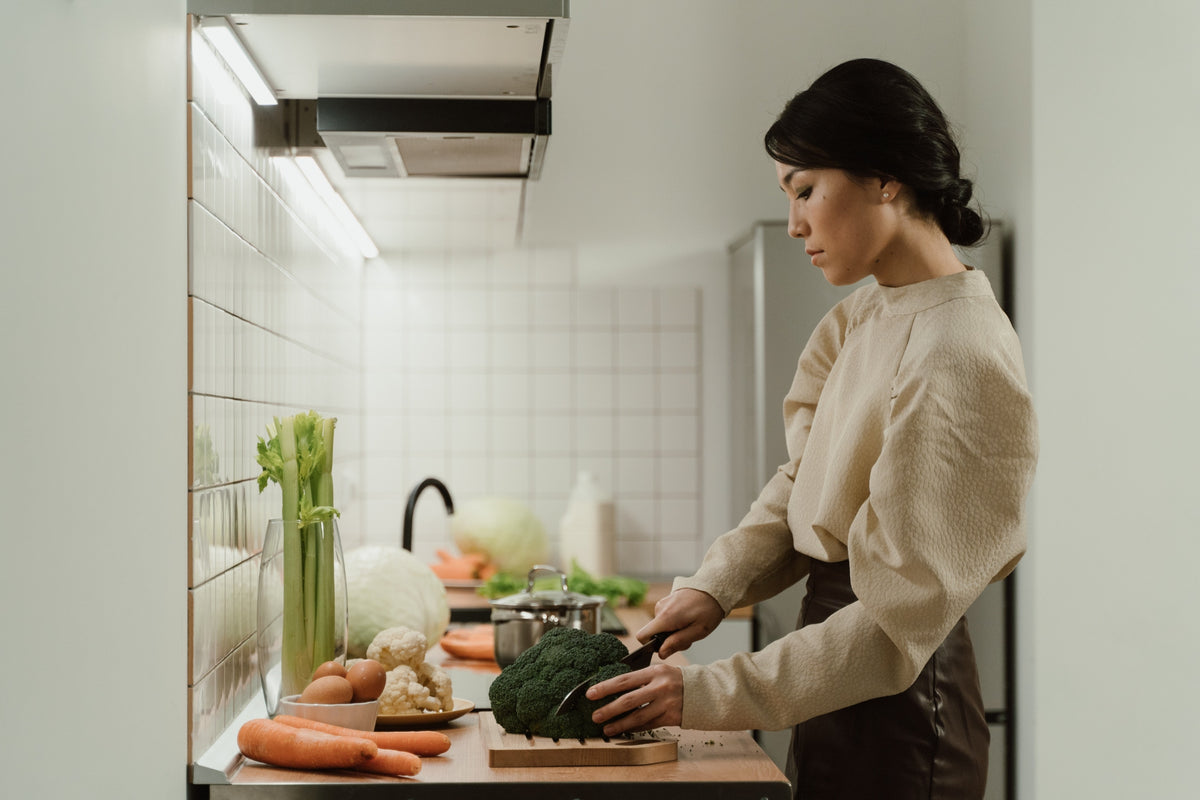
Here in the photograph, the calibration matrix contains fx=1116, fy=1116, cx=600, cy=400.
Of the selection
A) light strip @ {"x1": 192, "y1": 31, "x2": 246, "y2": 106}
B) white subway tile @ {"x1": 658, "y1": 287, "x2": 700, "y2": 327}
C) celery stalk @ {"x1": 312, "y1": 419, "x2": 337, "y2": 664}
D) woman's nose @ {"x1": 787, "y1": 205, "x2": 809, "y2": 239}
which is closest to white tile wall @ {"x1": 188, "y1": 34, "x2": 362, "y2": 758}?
light strip @ {"x1": 192, "y1": 31, "x2": 246, "y2": 106}

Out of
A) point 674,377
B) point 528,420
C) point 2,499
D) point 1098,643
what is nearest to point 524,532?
point 528,420

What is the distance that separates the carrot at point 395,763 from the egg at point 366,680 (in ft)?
0.43

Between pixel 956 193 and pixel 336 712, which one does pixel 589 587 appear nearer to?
pixel 336 712

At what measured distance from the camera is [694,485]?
120 inches

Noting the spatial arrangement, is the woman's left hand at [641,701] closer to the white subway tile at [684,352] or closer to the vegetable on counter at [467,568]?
the vegetable on counter at [467,568]

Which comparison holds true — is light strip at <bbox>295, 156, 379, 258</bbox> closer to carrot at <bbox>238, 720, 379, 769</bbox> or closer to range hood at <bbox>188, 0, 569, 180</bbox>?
range hood at <bbox>188, 0, 569, 180</bbox>

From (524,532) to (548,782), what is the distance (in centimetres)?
170

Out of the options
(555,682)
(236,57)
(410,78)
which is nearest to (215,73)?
(236,57)

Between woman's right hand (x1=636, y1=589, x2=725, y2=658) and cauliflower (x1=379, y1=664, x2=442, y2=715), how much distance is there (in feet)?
0.90

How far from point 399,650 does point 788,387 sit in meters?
1.27

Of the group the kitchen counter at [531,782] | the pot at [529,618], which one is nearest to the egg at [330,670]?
the kitchen counter at [531,782]

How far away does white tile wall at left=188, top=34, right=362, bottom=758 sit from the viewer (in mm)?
1229

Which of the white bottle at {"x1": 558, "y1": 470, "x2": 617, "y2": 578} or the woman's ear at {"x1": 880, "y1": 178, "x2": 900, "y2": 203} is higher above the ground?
the woman's ear at {"x1": 880, "y1": 178, "x2": 900, "y2": 203}

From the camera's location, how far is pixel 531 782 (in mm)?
1110
